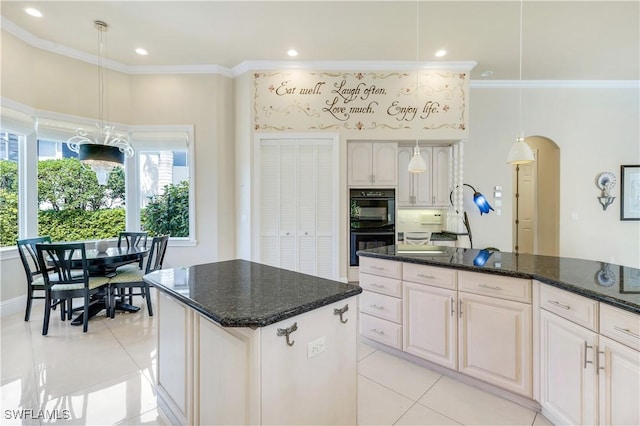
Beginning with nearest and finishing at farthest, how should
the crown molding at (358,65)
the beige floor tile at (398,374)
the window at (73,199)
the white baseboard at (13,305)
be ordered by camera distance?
1. the beige floor tile at (398,374)
2. the white baseboard at (13,305)
3. the window at (73,199)
4. the crown molding at (358,65)

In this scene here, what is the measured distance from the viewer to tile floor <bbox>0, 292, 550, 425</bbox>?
186cm

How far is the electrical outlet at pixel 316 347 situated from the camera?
54.1 inches

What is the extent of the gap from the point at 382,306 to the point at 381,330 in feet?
0.74

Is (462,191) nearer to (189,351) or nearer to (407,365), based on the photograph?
(407,365)

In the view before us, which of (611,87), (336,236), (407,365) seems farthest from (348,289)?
(611,87)

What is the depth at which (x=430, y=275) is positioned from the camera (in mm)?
2307

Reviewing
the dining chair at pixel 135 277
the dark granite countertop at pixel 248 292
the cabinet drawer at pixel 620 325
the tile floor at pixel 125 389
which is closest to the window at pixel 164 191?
the dining chair at pixel 135 277

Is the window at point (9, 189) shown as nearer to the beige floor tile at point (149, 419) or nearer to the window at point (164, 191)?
the window at point (164, 191)

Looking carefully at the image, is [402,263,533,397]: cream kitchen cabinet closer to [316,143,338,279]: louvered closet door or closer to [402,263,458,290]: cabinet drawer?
[402,263,458,290]: cabinet drawer

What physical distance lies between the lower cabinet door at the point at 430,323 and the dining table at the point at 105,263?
10.1 ft

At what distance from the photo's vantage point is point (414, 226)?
516 cm

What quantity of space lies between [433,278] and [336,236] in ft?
7.48

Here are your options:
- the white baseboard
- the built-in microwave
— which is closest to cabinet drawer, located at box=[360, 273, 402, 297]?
the built-in microwave

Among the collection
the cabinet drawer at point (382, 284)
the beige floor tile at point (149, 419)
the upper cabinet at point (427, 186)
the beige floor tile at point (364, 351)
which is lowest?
the beige floor tile at point (149, 419)
